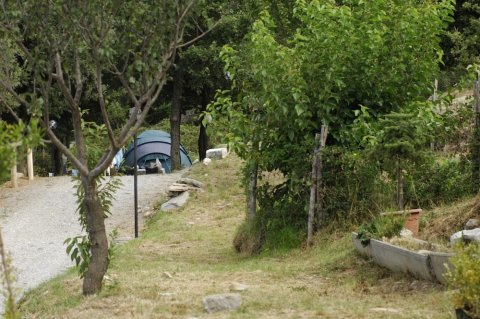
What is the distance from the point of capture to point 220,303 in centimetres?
843

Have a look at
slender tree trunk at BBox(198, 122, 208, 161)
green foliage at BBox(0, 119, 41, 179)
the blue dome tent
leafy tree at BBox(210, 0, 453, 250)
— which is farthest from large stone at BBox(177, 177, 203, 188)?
green foliage at BBox(0, 119, 41, 179)

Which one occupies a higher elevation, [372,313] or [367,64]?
[367,64]

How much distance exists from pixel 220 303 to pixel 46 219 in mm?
12679

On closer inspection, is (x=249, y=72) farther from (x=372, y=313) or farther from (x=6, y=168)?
(x=6, y=168)

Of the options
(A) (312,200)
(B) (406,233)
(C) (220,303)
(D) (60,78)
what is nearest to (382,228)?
(B) (406,233)

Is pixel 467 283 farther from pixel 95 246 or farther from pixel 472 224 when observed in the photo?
pixel 95 246

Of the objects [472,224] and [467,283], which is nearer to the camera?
[467,283]

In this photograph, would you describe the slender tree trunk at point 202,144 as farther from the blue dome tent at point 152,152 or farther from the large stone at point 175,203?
the large stone at point 175,203

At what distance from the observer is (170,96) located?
31031mm

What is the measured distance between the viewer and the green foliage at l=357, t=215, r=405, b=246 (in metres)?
10.5

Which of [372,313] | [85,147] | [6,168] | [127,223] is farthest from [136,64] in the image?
[127,223]

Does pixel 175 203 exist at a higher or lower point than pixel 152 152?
lower

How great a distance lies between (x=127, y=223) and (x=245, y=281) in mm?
10275

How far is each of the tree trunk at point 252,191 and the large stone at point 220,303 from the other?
18.3 ft
